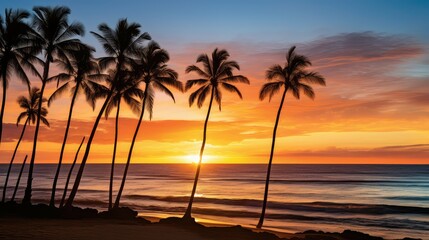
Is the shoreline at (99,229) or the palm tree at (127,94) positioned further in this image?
the palm tree at (127,94)

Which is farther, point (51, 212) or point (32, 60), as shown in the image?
point (32, 60)

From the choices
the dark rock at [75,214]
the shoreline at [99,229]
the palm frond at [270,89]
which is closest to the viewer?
the shoreline at [99,229]

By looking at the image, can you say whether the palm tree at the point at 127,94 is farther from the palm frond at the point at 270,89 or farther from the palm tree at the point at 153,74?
the palm frond at the point at 270,89

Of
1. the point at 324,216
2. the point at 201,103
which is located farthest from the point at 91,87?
the point at 324,216

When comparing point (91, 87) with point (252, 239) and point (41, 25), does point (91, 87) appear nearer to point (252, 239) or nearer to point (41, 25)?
point (41, 25)

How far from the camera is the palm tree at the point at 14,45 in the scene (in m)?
28.2

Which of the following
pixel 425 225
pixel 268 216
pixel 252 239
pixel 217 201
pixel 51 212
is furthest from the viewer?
pixel 217 201

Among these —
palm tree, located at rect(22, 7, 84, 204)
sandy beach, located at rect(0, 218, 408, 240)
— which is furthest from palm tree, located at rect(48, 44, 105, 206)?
sandy beach, located at rect(0, 218, 408, 240)

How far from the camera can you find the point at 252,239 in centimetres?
2058

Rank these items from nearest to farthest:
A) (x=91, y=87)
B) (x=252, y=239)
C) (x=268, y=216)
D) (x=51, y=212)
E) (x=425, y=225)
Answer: (x=252, y=239)
(x=51, y=212)
(x=91, y=87)
(x=425, y=225)
(x=268, y=216)

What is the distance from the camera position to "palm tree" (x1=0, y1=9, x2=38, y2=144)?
28234 millimetres

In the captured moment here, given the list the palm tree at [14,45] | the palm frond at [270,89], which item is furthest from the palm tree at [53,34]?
the palm frond at [270,89]

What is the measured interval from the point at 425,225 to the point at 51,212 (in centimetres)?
3929

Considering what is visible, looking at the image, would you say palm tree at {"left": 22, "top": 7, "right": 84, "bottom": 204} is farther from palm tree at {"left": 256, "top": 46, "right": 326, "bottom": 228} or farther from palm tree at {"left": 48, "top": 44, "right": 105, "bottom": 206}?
palm tree at {"left": 256, "top": 46, "right": 326, "bottom": 228}
